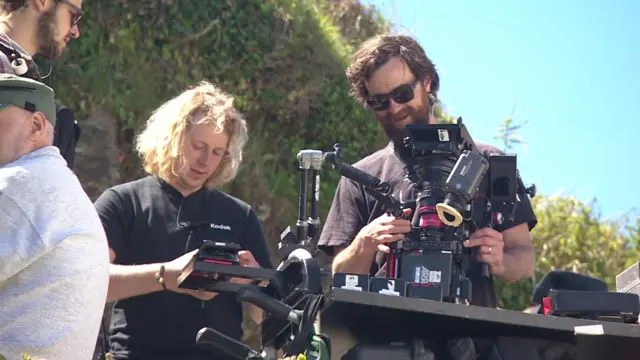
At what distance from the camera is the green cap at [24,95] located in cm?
284

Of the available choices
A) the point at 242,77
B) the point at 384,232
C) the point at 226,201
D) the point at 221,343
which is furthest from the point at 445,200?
the point at 242,77

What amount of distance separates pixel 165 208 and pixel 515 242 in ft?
4.58

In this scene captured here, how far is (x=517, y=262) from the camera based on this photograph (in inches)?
167

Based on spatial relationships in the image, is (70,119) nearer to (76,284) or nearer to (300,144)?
(76,284)

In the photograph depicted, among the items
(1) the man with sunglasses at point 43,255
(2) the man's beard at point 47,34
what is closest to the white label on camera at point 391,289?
(1) the man with sunglasses at point 43,255

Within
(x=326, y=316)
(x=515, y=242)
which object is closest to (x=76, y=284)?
(x=326, y=316)

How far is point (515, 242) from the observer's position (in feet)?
14.2

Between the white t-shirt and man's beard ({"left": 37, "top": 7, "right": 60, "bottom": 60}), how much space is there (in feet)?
4.01

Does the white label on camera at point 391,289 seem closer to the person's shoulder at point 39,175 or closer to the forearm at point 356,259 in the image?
the forearm at point 356,259

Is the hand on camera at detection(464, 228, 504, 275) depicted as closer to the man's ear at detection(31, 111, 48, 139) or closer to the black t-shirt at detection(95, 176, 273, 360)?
the black t-shirt at detection(95, 176, 273, 360)

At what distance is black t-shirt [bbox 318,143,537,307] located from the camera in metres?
4.30

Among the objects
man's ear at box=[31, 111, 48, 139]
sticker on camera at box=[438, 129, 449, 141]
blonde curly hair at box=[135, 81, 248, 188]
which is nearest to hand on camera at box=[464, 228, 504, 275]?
sticker on camera at box=[438, 129, 449, 141]

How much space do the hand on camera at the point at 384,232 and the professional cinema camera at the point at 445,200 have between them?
41 mm

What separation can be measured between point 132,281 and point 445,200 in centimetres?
112
